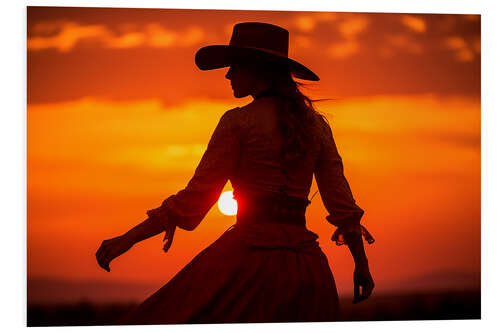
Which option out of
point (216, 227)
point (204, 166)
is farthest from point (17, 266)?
point (204, 166)

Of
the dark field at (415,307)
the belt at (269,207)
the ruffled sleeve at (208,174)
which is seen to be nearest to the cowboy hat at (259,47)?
the ruffled sleeve at (208,174)

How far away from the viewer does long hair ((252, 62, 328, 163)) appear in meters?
3.34

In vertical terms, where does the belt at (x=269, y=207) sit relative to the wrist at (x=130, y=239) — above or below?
above

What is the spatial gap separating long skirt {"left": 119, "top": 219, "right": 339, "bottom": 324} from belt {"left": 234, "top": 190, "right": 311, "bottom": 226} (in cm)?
3

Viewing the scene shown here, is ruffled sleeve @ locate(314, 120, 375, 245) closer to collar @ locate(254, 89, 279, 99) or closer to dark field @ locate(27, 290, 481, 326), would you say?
collar @ locate(254, 89, 279, 99)

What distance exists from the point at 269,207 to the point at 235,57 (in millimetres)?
688

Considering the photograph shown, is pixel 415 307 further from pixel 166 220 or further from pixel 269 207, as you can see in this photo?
pixel 166 220

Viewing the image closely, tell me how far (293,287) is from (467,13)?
2.34 metres

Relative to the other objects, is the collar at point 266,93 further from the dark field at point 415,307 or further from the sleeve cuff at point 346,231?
the dark field at point 415,307

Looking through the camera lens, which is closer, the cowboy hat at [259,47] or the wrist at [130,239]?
the wrist at [130,239]

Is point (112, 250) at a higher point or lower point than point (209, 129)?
lower

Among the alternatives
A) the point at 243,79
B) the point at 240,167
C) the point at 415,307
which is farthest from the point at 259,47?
the point at 415,307

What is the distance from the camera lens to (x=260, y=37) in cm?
360

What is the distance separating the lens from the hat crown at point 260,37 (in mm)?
3592
